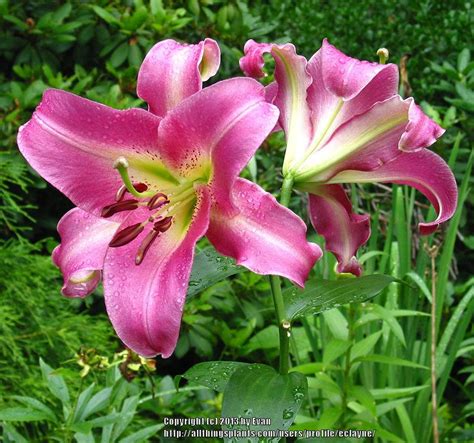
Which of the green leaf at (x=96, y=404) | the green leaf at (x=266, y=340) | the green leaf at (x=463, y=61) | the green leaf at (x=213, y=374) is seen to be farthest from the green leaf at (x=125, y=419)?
the green leaf at (x=463, y=61)

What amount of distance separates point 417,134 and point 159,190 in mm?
216

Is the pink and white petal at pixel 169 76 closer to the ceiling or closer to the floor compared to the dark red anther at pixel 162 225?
closer to the ceiling

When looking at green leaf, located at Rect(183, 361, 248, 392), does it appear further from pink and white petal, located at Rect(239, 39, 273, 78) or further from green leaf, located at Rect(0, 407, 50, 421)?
green leaf, located at Rect(0, 407, 50, 421)

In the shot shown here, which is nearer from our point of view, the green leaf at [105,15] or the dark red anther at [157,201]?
the dark red anther at [157,201]

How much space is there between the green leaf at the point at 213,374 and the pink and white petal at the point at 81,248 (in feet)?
0.48

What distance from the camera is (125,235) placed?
60 centimetres

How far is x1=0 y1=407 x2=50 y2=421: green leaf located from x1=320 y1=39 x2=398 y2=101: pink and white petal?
64 cm

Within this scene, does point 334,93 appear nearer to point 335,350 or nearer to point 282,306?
point 282,306

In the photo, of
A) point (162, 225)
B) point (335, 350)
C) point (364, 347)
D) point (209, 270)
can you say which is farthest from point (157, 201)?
point (364, 347)

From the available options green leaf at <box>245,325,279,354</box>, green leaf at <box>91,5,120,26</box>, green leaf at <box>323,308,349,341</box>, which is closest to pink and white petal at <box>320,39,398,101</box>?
green leaf at <box>323,308,349,341</box>

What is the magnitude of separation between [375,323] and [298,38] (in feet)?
5.94

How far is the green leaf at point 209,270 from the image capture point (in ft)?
2.35

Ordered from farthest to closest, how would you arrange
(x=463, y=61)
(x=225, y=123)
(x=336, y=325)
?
(x=463, y=61)
(x=336, y=325)
(x=225, y=123)

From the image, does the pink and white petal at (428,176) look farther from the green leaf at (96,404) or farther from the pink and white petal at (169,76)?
the green leaf at (96,404)
